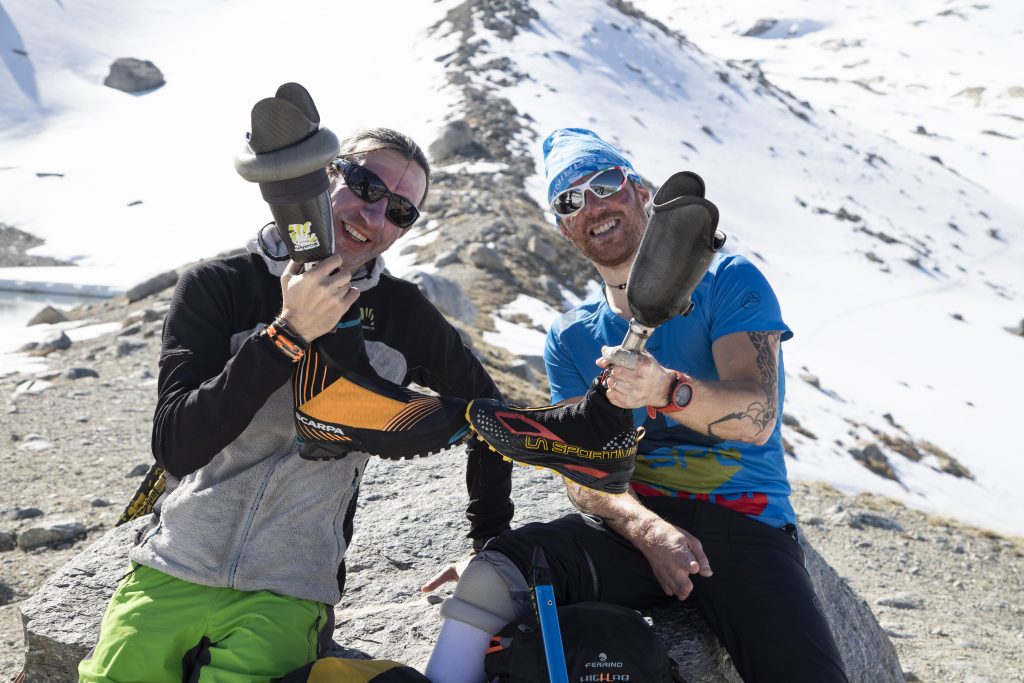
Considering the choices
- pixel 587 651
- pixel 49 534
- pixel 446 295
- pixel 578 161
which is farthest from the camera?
pixel 446 295

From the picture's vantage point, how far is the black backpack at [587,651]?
310 centimetres

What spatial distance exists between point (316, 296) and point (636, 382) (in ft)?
3.39

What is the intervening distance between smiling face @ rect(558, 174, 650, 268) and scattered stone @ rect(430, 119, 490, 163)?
27415 mm

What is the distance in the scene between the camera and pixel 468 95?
38906 mm

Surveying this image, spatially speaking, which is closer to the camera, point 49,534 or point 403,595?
point 403,595

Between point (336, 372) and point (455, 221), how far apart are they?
19.8 metres

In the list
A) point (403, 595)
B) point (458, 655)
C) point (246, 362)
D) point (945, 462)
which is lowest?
point (945, 462)

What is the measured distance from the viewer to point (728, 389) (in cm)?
334

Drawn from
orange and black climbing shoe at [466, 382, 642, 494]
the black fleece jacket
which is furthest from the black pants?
orange and black climbing shoe at [466, 382, 642, 494]

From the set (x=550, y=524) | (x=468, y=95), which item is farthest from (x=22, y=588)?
(x=468, y=95)

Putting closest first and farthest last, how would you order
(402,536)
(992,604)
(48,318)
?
(402,536) → (992,604) → (48,318)

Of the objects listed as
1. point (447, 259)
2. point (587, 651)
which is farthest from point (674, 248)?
point (447, 259)

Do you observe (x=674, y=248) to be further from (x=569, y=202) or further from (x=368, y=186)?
A: (x=569, y=202)

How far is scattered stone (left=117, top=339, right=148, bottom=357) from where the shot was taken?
13.0 metres
